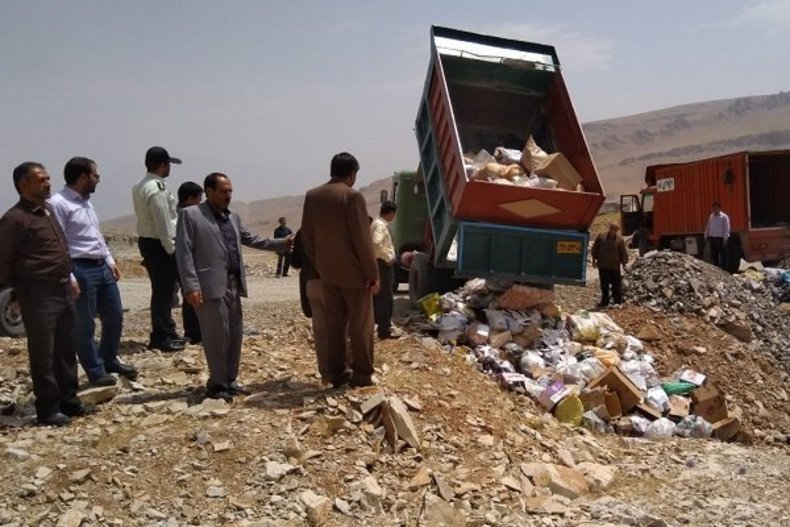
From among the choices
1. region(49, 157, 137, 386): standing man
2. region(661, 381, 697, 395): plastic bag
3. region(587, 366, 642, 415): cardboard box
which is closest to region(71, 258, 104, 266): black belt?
region(49, 157, 137, 386): standing man

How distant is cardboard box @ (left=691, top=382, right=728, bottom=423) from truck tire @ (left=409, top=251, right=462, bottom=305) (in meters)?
3.33

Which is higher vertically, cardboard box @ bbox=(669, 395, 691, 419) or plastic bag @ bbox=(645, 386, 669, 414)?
plastic bag @ bbox=(645, 386, 669, 414)

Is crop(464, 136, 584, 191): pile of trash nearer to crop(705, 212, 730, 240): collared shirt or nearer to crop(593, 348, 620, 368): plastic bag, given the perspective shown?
crop(593, 348, 620, 368): plastic bag

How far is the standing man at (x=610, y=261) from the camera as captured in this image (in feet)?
34.0

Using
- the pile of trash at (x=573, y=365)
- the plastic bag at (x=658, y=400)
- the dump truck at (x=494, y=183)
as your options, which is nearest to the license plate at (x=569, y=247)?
the dump truck at (x=494, y=183)

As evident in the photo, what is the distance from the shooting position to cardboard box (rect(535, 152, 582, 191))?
798cm

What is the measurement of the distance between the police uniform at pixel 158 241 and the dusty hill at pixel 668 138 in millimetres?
57757

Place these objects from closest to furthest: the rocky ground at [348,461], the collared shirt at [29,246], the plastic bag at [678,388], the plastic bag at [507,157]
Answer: the rocky ground at [348,461] → the collared shirt at [29,246] → the plastic bag at [678,388] → the plastic bag at [507,157]

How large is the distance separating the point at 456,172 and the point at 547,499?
444 cm

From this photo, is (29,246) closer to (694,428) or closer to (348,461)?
(348,461)

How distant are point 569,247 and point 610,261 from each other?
2666 mm

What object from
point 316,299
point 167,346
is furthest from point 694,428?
point 167,346

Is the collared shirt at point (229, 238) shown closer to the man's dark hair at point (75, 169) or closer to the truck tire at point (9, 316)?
the man's dark hair at point (75, 169)

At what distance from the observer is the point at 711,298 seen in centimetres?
935
